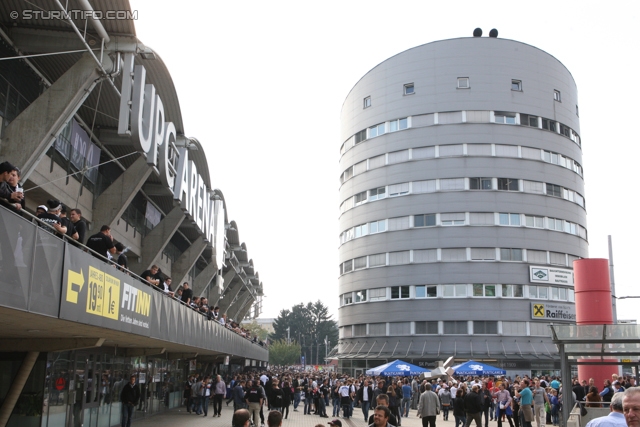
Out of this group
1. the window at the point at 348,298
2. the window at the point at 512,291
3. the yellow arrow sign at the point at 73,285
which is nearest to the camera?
the yellow arrow sign at the point at 73,285

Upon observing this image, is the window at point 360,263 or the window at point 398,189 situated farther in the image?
the window at point 360,263

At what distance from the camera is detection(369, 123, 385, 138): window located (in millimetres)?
57753

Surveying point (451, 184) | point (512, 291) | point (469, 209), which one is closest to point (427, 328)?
point (512, 291)

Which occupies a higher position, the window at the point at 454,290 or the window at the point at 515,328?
the window at the point at 454,290

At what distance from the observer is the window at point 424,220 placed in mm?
53562

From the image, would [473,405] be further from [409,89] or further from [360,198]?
[409,89]

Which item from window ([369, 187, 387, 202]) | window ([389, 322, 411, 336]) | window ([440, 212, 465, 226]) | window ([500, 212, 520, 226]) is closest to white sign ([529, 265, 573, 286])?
window ([500, 212, 520, 226])

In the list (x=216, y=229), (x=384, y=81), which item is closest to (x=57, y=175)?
(x=216, y=229)

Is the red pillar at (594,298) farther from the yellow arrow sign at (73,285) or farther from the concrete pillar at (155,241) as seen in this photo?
the yellow arrow sign at (73,285)

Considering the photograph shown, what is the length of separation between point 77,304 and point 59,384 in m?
7.73

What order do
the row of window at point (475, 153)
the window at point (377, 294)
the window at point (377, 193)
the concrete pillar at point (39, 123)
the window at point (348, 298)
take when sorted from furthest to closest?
the window at point (348, 298)
the window at point (377, 193)
the window at point (377, 294)
the row of window at point (475, 153)
the concrete pillar at point (39, 123)

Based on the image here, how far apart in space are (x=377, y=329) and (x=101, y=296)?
45.4 m

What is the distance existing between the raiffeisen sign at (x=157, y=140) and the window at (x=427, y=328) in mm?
25824

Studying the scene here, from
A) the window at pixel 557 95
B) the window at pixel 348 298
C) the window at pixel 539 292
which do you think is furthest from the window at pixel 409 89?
the window at pixel 539 292
